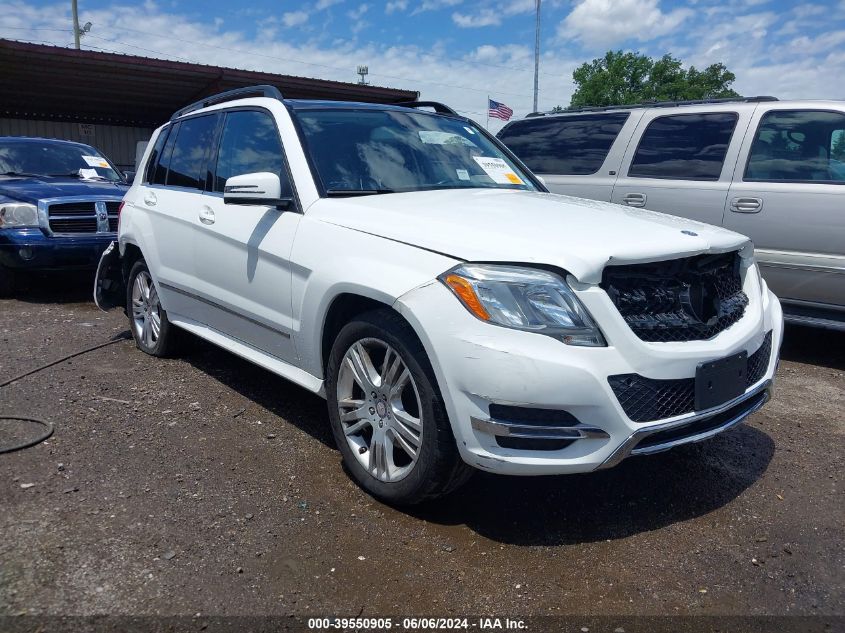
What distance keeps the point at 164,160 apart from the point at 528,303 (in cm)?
346

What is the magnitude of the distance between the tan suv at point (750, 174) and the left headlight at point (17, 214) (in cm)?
521

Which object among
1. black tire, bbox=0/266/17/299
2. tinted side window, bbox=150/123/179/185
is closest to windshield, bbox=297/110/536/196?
tinted side window, bbox=150/123/179/185

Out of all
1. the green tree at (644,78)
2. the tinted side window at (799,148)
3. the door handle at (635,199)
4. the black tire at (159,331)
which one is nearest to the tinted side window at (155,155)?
the black tire at (159,331)

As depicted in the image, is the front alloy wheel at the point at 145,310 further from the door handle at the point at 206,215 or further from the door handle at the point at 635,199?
the door handle at the point at 635,199

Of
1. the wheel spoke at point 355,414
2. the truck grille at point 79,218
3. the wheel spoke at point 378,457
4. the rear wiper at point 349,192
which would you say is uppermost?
the rear wiper at point 349,192

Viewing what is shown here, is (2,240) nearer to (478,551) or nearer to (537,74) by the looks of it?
(478,551)

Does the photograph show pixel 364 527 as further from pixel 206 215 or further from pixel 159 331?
pixel 159 331

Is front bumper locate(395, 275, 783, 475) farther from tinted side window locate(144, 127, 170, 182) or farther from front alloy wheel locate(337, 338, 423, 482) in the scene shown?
tinted side window locate(144, 127, 170, 182)

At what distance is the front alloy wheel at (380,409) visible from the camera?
2939mm

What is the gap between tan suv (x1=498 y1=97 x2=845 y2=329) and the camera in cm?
523

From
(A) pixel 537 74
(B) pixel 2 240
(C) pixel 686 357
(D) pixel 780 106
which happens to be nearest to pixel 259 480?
(C) pixel 686 357

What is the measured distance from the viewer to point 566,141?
22.3 ft

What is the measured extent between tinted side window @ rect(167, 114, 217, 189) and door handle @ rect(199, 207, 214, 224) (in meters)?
0.25

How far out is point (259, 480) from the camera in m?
3.38
